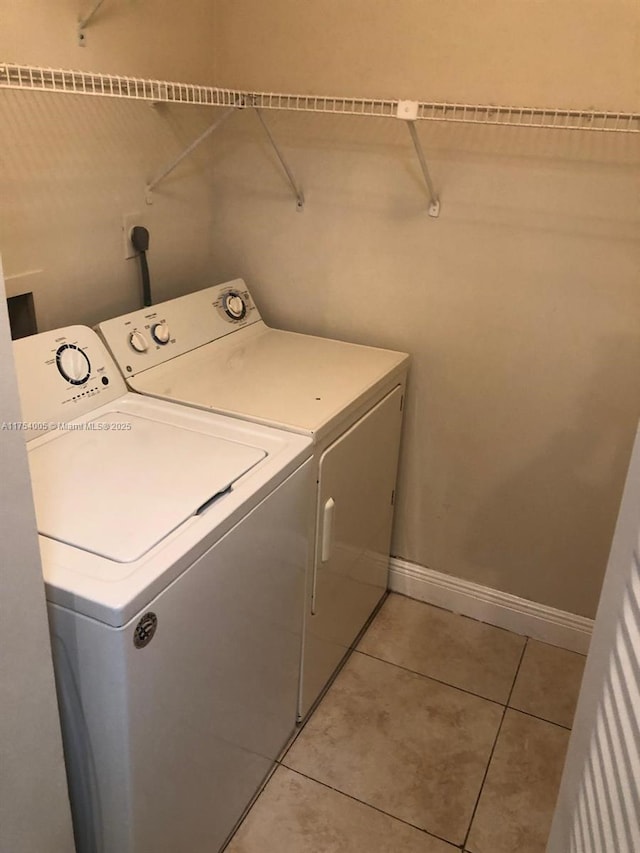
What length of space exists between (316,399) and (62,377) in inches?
23.1

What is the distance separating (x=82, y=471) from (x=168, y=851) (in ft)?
2.41

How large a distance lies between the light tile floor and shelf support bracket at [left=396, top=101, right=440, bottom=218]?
130cm

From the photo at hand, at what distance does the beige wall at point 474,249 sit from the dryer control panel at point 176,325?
0.55ft

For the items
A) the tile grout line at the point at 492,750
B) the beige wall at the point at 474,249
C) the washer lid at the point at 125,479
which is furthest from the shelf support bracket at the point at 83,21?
the tile grout line at the point at 492,750

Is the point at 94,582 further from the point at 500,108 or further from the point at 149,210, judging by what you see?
the point at 500,108

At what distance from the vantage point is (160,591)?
43.1 inches

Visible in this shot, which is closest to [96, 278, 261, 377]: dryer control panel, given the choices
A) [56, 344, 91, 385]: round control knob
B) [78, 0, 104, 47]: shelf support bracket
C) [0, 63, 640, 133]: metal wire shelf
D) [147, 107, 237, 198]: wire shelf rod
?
[56, 344, 91, 385]: round control knob

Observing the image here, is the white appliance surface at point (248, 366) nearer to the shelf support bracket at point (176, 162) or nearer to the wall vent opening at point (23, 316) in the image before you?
the wall vent opening at point (23, 316)

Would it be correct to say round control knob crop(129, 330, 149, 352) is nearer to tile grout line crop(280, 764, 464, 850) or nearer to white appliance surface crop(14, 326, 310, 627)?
white appliance surface crop(14, 326, 310, 627)

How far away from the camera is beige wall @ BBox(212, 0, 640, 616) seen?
5.80ft

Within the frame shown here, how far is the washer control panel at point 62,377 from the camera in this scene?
4.83ft

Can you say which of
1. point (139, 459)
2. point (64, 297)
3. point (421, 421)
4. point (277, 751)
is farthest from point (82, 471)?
point (421, 421)

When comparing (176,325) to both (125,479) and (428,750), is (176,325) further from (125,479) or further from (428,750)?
(428,750)

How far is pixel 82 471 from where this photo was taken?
135cm
